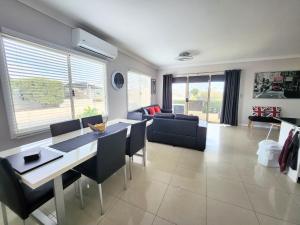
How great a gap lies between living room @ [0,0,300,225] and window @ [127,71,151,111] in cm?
46

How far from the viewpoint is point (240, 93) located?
5199mm

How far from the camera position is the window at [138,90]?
4.52 m

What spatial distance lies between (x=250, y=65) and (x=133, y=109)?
4581mm

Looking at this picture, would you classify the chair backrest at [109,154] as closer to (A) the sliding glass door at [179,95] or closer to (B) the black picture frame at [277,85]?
(A) the sliding glass door at [179,95]

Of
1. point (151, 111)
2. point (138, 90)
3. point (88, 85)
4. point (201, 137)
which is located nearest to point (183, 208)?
point (201, 137)

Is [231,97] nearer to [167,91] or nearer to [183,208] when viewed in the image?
[167,91]

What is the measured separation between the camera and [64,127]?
1.93m

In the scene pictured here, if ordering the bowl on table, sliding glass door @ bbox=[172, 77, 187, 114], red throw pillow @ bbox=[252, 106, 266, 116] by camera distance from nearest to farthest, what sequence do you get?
the bowl on table < red throw pillow @ bbox=[252, 106, 266, 116] < sliding glass door @ bbox=[172, 77, 187, 114]

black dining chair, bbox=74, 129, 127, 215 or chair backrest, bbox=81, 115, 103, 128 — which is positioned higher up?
chair backrest, bbox=81, 115, 103, 128

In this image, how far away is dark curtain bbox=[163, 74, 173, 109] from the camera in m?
6.25

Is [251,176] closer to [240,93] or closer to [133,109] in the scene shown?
[133,109]

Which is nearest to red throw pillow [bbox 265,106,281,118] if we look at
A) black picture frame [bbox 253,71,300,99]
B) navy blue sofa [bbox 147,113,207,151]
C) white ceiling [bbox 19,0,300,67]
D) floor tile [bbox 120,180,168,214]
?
black picture frame [bbox 253,71,300,99]

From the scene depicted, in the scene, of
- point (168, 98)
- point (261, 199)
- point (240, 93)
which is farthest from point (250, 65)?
point (261, 199)

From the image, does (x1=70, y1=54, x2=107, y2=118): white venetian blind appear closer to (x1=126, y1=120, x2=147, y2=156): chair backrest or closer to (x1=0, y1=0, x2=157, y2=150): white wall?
(x1=0, y1=0, x2=157, y2=150): white wall
